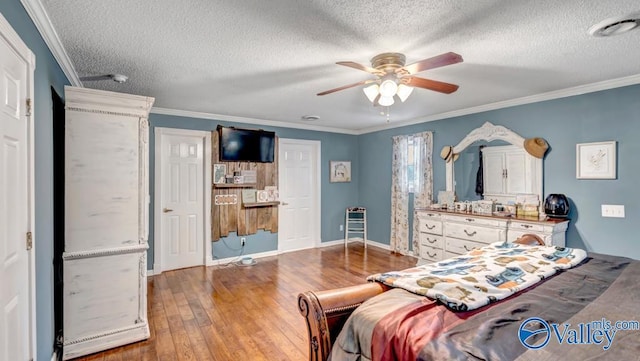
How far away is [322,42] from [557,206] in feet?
10.8

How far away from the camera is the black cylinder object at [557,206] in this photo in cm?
351

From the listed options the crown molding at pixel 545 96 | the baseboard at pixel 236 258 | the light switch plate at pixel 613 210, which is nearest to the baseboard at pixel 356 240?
the baseboard at pixel 236 258

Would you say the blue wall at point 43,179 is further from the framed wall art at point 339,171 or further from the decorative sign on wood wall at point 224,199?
the framed wall art at point 339,171

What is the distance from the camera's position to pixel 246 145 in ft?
16.7

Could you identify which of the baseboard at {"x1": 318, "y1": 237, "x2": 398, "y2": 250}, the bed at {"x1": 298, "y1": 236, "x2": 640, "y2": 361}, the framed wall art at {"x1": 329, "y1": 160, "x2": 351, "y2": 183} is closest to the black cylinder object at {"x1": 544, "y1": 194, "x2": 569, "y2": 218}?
the bed at {"x1": 298, "y1": 236, "x2": 640, "y2": 361}

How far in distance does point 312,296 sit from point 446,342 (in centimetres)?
61

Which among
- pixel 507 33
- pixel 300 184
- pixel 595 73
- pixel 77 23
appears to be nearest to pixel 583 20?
pixel 507 33

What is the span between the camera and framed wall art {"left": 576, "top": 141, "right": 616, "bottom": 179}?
3240mm

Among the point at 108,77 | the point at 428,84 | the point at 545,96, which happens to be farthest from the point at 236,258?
the point at 545,96

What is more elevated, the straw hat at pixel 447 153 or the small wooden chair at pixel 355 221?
the straw hat at pixel 447 153

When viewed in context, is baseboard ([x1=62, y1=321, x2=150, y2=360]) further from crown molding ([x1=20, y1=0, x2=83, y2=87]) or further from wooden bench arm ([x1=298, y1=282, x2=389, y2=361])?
crown molding ([x1=20, y1=0, x2=83, y2=87])

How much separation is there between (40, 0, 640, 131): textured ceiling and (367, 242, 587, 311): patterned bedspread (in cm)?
153

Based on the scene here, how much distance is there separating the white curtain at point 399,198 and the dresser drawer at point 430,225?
0.74 metres

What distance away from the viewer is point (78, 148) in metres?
2.43
